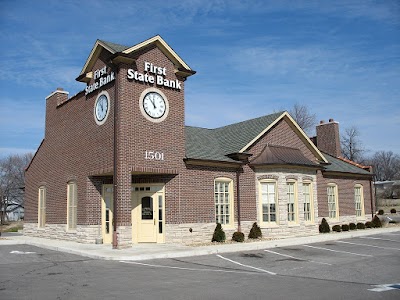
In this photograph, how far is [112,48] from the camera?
18.5 meters

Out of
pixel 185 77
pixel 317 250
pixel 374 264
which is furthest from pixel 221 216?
pixel 374 264

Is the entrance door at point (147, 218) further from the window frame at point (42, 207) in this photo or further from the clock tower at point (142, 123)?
the window frame at point (42, 207)

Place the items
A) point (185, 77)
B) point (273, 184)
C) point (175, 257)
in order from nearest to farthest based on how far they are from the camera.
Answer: point (175, 257) < point (185, 77) < point (273, 184)

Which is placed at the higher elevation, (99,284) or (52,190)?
(52,190)

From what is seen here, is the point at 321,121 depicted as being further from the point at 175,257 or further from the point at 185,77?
the point at 175,257

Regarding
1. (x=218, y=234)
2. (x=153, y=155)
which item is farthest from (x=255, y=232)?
(x=153, y=155)

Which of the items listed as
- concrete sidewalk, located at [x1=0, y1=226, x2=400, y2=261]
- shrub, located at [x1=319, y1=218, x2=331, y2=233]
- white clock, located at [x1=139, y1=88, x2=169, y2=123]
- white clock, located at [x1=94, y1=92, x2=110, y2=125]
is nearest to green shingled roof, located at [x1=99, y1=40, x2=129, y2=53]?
white clock, located at [x1=94, y1=92, x2=110, y2=125]

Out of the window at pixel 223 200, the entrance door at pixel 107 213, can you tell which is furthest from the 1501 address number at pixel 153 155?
the window at pixel 223 200

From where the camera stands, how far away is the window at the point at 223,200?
2059cm

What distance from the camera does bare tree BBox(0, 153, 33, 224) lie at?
6150cm

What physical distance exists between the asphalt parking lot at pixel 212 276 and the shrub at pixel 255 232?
13.2 feet

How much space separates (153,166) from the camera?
1822cm

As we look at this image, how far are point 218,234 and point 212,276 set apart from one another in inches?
331

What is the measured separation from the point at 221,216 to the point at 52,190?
9846 millimetres
